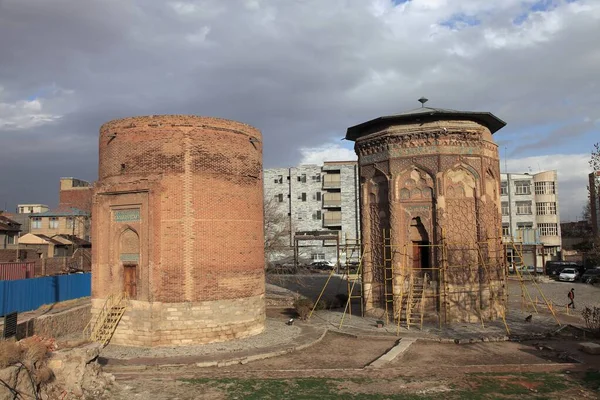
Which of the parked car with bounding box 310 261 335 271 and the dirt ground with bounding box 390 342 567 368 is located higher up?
the parked car with bounding box 310 261 335 271

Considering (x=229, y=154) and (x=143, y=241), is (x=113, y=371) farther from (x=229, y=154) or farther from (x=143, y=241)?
(x=229, y=154)

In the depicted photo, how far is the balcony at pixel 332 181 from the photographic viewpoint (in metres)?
60.1

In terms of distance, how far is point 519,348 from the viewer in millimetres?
17219

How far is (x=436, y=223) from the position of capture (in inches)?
872

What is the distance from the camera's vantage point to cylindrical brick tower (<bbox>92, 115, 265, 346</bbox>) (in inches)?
700

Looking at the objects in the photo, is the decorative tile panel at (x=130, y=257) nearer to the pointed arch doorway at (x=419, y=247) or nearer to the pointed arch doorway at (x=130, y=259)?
the pointed arch doorway at (x=130, y=259)

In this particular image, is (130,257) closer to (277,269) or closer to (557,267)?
(277,269)

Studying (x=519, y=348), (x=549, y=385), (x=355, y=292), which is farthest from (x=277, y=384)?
(x=355, y=292)

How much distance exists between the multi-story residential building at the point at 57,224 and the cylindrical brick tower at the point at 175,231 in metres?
40.3

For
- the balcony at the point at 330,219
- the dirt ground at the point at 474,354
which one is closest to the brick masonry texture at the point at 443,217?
the dirt ground at the point at 474,354

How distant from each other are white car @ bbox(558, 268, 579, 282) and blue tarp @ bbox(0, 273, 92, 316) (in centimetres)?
3935

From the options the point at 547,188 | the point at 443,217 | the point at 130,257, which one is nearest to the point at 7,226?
the point at 130,257

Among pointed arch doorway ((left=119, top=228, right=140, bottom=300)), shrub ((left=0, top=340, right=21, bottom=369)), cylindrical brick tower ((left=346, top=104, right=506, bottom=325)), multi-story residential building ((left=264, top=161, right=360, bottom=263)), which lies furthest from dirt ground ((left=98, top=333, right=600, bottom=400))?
multi-story residential building ((left=264, top=161, right=360, bottom=263))

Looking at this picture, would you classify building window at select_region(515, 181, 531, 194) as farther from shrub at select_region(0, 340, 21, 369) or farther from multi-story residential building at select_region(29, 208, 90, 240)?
shrub at select_region(0, 340, 21, 369)
